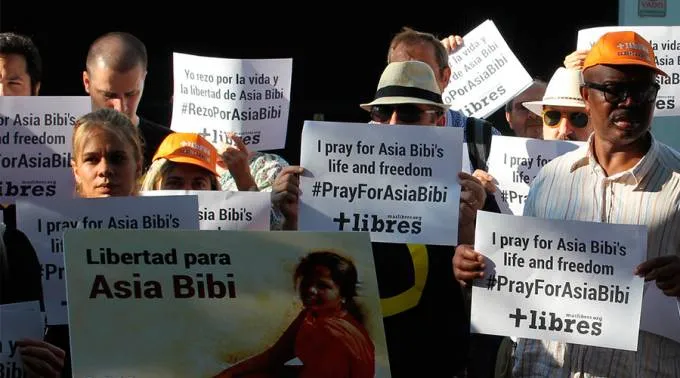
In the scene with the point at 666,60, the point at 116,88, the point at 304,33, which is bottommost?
the point at 116,88

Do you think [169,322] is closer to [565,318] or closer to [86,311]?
[86,311]

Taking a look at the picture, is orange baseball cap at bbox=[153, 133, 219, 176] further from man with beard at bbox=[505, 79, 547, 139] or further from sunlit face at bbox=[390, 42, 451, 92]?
man with beard at bbox=[505, 79, 547, 139]

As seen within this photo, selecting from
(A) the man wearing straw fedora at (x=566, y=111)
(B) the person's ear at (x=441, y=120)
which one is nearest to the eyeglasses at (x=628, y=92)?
(B) the person's ear at (x=441, y=120)

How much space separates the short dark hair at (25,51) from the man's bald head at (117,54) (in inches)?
10.8

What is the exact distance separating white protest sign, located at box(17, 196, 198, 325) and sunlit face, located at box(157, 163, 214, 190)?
54 centimetres

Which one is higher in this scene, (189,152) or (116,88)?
(116,88)

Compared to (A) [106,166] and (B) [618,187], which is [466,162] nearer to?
(B) [618,187]

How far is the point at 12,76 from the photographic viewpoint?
651 centimetres

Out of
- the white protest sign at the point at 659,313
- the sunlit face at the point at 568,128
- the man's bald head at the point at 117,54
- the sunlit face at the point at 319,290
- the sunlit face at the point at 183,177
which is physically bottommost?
the white protest sign at the point at 659,313

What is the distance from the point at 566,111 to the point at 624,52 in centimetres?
196

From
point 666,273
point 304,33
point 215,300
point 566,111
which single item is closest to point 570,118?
point 566,111

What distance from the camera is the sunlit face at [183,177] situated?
5.48m

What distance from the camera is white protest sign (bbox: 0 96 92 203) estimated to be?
585cm

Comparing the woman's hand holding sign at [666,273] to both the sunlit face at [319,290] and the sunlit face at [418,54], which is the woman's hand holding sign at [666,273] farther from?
the sunlit face at [418,54]
